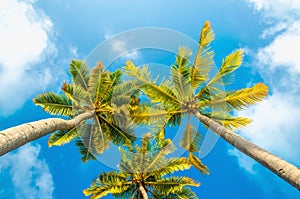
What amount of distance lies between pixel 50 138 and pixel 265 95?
9.06 metres

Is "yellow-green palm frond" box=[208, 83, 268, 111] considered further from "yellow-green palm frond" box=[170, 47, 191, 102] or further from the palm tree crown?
the palm tree crown

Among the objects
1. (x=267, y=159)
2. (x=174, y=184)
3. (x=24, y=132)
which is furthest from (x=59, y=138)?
(x=267, y=159)

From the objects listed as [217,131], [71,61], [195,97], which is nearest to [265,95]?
[217,131]

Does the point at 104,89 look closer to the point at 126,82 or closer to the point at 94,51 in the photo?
the point at 126,82

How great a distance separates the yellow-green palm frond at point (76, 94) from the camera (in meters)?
12.8

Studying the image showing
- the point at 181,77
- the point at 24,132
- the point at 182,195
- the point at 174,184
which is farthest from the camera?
the point at 182,195

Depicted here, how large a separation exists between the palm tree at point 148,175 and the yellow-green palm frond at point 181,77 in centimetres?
284

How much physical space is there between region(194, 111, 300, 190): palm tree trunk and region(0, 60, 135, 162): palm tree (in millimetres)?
5653

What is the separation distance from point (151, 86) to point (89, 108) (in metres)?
2.95

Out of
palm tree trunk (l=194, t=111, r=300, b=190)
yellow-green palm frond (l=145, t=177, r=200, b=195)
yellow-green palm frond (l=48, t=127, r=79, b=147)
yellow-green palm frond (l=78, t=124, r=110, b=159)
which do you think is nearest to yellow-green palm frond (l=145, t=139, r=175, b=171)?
yellow-green palm frond (l=145, t=177, r=200, b=195)

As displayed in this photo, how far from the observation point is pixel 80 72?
13.8 meters

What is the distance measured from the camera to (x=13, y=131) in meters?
6.29

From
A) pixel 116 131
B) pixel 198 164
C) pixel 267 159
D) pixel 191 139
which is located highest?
pixel 116 131

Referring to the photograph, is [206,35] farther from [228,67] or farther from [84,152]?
[84,152]
